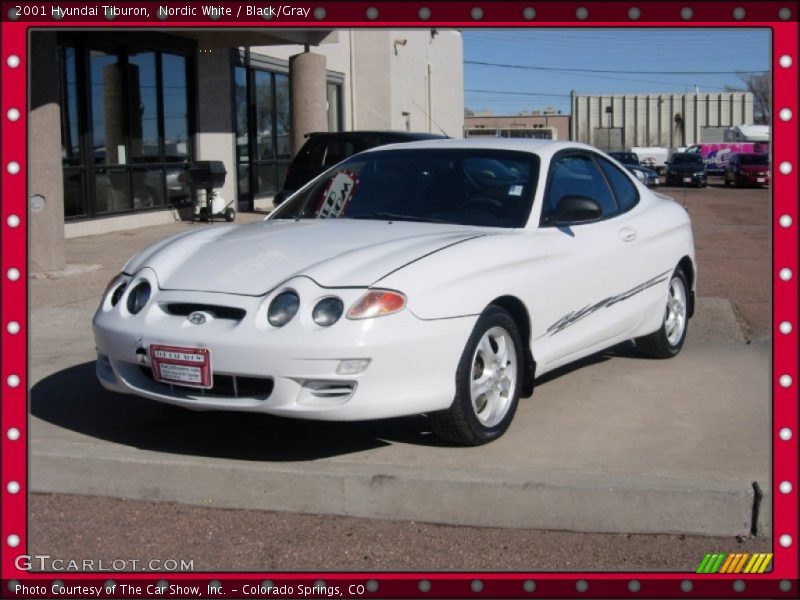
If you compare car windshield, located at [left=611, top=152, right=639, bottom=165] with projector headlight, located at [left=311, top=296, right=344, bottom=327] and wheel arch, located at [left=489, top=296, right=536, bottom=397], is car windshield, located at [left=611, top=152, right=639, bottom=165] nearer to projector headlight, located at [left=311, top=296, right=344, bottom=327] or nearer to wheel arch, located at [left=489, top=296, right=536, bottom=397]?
wheel arch, located at [left=489, top=296, right=536, bottom=397]

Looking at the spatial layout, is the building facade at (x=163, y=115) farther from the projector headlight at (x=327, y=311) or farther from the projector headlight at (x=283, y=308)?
the projector headlight at (x=327, y=311)

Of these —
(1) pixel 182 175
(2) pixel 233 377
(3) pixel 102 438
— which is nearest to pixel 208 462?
(2) pixel 233 377

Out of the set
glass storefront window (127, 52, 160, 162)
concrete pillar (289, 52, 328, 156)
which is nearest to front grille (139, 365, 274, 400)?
glass storefront window (127, 52, 160, 162)

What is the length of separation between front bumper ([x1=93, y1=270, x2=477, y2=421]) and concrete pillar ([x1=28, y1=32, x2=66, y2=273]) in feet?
20.2

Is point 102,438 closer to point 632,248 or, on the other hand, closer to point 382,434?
point 382,434

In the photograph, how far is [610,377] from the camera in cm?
650

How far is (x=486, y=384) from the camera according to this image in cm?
500

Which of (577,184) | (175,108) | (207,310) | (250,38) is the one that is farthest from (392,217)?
(250,38)

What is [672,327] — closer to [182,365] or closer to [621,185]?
[621,185]

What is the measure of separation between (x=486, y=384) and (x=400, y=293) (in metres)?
0.77

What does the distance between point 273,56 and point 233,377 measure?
1835 cm

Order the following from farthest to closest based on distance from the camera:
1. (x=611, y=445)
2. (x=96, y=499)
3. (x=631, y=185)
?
(x=631, y=185)
(x=611, y=445)
(x=96, y=499)

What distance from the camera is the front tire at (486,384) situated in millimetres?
4777

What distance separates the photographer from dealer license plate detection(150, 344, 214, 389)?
4.55m
